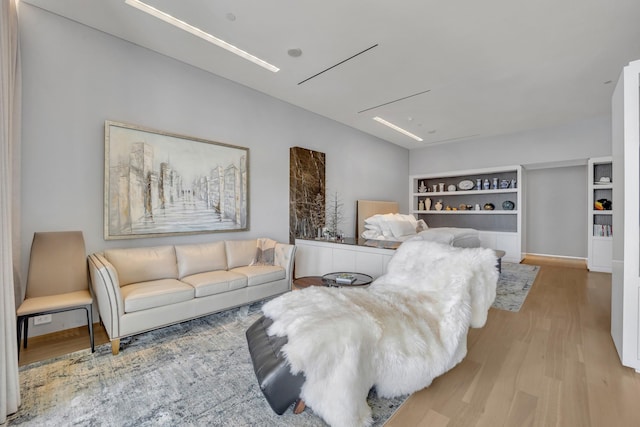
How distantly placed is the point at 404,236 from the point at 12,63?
5312mm

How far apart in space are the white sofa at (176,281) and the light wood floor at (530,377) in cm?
51

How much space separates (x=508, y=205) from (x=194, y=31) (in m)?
7.20

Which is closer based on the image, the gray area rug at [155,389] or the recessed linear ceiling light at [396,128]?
the gray area rug at [155,389]

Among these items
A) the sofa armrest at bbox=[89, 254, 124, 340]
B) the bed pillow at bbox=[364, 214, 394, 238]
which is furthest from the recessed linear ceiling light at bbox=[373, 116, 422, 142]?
the sofa armrest at bbox=[89, 254, 124, 340]

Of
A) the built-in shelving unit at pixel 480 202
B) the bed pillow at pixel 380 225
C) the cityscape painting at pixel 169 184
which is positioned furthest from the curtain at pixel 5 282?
the built-in shelving unit at pixel 480 202

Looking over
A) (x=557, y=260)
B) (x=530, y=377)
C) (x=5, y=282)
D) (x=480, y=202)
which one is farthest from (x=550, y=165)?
(x=5, y=282)

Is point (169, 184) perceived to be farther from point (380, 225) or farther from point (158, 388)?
point (380, 225)

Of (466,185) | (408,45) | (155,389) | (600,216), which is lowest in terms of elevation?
(155,389)

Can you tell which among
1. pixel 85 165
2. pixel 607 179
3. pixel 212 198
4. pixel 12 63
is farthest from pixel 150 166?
pixel 607 179

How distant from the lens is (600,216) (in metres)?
5.66

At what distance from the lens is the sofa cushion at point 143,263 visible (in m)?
2.83

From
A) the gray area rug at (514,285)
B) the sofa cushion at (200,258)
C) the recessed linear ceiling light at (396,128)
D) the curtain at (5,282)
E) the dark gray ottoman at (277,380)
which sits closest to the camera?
the dark gray ottoman at (277,380)

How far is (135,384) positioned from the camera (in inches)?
77.2

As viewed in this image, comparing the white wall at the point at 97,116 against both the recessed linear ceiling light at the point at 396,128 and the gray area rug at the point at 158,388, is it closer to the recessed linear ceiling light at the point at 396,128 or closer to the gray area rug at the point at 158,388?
the gray area rug at the point at 158,388
